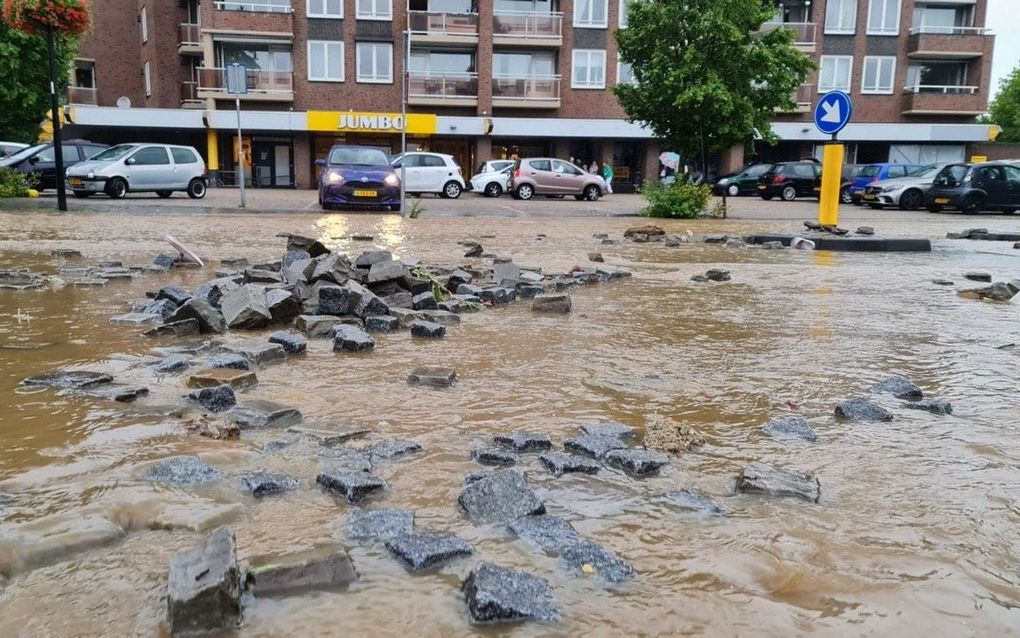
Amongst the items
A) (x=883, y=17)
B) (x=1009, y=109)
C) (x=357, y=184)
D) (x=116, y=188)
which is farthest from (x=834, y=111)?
(x=1009, y=109)

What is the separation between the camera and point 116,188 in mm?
24297

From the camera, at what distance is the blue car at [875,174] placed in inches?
1286

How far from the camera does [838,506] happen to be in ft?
9.78

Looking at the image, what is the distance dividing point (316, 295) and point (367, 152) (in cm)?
1567

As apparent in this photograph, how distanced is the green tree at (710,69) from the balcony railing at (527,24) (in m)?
20.2

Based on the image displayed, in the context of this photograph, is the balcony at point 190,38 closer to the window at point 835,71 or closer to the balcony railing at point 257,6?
the balcony railing at point 257,6

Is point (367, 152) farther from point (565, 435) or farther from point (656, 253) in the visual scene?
point (565, 435)

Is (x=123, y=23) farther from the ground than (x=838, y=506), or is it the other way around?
(x=123, y=23)

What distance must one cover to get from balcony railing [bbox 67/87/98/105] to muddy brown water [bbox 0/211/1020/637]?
4306 centimetres

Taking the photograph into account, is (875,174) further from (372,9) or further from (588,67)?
(372,9)

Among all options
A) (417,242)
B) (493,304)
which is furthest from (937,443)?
(417,242)

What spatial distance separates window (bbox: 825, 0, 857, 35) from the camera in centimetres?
4544

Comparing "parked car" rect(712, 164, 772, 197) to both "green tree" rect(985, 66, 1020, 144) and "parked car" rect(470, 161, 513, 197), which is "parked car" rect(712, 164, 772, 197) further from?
"green tree" rect(985, 66, 1020, 144)

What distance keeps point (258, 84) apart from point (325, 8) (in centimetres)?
517
